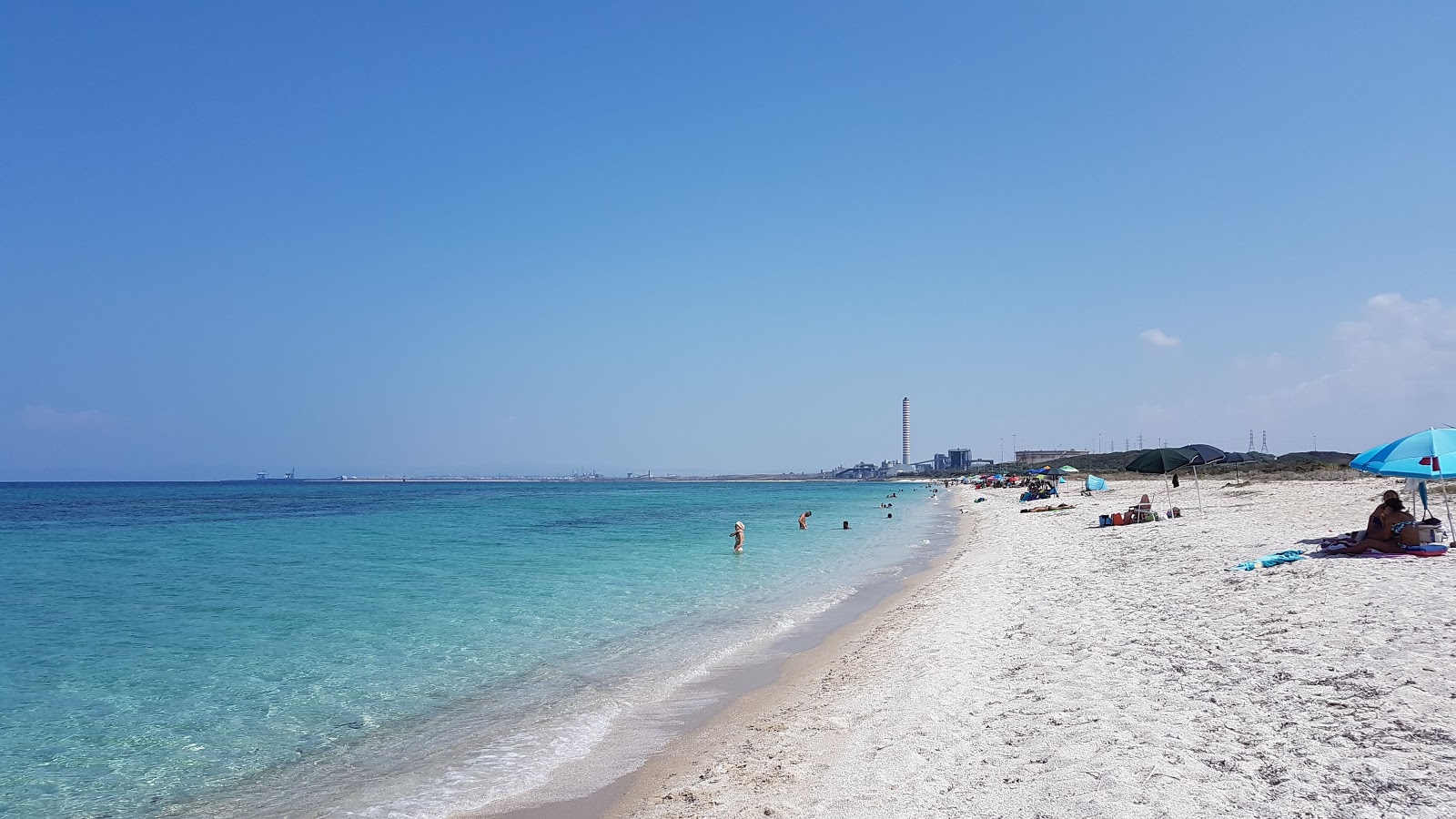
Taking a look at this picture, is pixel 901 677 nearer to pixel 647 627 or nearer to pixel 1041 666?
pixel 1041 666

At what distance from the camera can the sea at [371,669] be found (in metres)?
6.69

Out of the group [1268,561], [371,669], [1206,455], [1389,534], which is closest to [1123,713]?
[1268,561]

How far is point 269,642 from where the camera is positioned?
12.4 meters

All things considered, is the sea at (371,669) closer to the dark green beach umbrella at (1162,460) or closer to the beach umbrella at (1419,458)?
the dark green beach umbrella at (1162,460)

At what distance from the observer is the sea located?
22.0 feet

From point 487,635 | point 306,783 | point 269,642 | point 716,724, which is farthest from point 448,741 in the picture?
point 269,642

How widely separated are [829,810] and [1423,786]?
→ 10.2ft

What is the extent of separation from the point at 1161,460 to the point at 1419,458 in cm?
1109

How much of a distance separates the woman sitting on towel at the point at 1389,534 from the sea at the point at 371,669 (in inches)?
307

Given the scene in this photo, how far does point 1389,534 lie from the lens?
451 inches

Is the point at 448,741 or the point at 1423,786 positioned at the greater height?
the point at 1423,786

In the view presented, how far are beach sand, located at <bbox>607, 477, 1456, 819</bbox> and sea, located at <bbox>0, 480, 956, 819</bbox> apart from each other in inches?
53.3

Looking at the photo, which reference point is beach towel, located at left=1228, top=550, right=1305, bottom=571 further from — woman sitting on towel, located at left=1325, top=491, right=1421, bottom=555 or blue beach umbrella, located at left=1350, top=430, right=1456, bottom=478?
blue beach umbrella, located at left=1350, top=430, right=1456, bottom=478

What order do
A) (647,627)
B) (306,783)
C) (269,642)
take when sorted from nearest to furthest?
(306,783), (269,642), (647,627)
